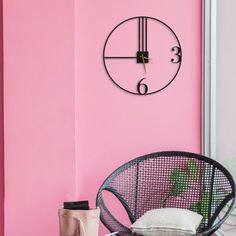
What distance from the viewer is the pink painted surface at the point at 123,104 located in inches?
84.6

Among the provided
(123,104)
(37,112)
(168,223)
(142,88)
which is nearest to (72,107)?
(37,112)

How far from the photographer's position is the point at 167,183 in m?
2.11

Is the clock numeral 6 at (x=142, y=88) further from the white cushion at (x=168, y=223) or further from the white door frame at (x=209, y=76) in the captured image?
the white cushion at (x=168, y=223)

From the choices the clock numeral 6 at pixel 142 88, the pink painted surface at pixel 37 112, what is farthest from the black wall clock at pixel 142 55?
the pink painted surface at pixel 37 112

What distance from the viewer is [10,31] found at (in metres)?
2.02

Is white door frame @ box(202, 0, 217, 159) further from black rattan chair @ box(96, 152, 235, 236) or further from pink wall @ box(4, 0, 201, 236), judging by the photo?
black rattan chair @ box(96, 152, 235, 236)

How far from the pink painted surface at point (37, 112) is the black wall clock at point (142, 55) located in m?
0.27

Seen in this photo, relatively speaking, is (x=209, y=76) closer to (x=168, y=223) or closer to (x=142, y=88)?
(x=142, y=88)

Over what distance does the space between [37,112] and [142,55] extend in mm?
701

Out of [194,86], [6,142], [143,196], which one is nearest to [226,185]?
[143,196]

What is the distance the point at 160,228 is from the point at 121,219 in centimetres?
49

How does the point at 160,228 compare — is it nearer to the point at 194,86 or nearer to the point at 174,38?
the point at 194,86

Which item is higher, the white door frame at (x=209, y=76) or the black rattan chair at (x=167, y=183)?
the white door frame at (x=209, y=76)

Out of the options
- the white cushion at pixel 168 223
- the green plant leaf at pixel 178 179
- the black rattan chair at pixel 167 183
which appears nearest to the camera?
the white cushion at pixel 168 223
